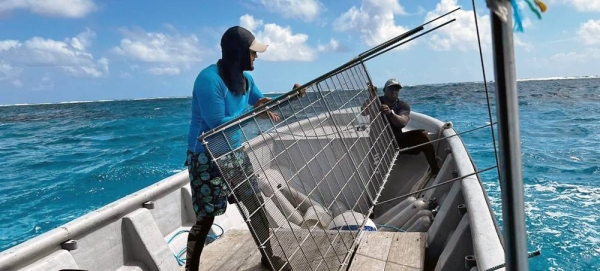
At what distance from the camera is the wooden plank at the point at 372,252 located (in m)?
3.14

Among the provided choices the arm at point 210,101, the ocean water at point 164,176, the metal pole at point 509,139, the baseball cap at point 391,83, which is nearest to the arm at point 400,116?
the baseball cap at point 391,83

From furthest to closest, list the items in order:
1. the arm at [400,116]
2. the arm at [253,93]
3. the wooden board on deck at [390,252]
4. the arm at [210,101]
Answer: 1. the arm at [400,116]
2. the arm at [253,93]
3. the wooden board on deck at [390,252]
4. the arm at [210,101]

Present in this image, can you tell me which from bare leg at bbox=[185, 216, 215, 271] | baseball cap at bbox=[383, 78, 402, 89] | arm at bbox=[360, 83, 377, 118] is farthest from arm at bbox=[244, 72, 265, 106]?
baseball cap at bbox=[383, 78, 402, 89]

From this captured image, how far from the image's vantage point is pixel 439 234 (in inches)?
146

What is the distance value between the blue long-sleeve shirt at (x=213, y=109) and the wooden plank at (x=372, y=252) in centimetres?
123

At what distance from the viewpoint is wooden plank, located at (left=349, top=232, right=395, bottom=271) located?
3.14 meters

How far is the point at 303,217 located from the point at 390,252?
810mm

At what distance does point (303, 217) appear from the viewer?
3.78 metres

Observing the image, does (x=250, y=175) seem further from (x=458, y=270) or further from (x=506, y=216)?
(x=506, y=216)

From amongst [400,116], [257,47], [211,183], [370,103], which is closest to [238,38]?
[257,47]

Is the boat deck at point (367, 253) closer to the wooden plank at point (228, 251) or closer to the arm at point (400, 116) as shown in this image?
the wooden plank at point (228, 251)

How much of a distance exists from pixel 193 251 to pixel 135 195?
40.8 inches

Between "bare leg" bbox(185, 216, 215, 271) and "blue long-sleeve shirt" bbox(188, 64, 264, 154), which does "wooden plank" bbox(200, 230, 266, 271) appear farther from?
"blue long-sleeve shirt" bbox(188, 64, 264, 154)

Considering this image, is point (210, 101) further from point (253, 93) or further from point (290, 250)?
point (290, 250)
